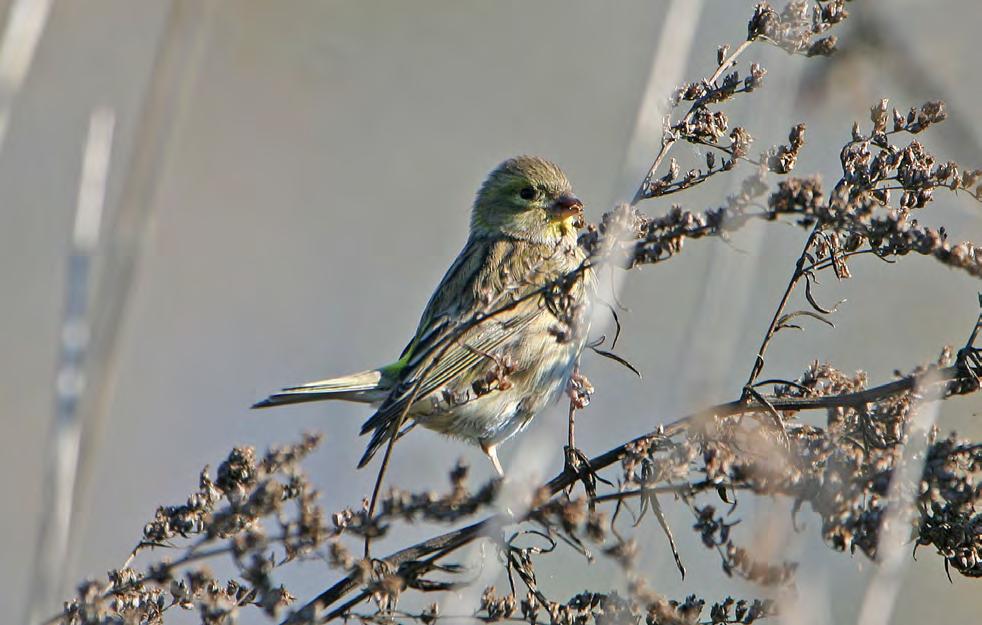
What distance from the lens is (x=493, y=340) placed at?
4.58 m

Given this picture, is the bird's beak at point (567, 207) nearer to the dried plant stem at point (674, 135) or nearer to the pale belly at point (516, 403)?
the pale belly at point (516, 403)

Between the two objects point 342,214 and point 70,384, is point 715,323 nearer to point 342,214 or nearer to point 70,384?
point 70,384

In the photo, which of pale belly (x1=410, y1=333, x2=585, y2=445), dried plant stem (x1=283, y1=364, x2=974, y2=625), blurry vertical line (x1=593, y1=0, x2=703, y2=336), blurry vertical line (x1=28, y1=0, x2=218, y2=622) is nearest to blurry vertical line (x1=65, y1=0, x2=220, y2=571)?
blurry vertical line (x1=28, y1=0, x2=218, y2=622)

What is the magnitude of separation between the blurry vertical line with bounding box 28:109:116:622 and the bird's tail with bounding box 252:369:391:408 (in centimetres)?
168

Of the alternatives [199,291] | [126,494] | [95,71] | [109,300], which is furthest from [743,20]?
[95,71]

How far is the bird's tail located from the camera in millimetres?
4441

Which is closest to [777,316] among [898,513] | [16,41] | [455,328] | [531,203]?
[898,513]

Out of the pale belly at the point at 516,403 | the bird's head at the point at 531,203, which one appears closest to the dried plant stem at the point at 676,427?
the pale belly at the point at 516,403

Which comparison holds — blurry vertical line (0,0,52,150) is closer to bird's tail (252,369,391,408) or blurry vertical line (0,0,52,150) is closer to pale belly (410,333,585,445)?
bird's tail (252,369,391,408)

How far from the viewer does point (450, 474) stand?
6.95 feet

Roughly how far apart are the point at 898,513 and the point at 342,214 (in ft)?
20.7

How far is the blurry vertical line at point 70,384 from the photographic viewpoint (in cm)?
232

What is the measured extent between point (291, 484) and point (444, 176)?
6211 mm

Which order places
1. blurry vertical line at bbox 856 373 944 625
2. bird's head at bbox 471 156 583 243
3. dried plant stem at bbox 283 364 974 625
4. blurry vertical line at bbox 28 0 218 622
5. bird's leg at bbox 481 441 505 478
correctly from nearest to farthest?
1. blurry vertical line at bbox 856 373 944 625
2. dried plant stem at bbox 283 364 974 625
3. blurry vertical line at bbox 28 0 218 622
4. bird's leg at bbox 481 441 505 478
5. bird's head at bbox 471 156 583 243
